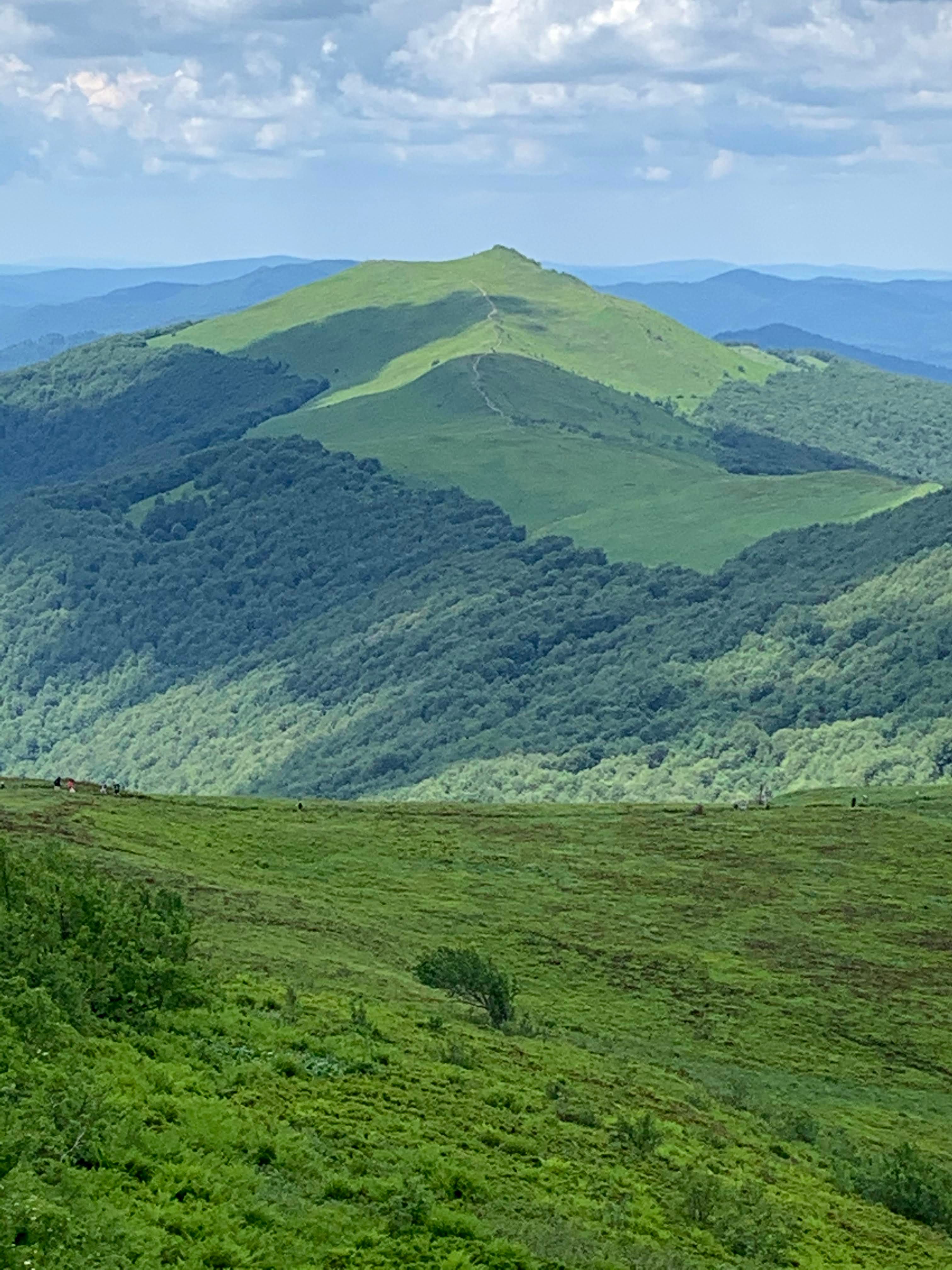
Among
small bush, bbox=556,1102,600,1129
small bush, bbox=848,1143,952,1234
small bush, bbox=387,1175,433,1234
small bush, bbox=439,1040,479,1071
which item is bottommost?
small bush, bbox=848,1143,952,1234

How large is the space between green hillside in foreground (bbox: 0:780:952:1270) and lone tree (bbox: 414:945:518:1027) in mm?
780

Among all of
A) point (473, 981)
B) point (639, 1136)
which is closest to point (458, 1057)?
point (639, 1136)

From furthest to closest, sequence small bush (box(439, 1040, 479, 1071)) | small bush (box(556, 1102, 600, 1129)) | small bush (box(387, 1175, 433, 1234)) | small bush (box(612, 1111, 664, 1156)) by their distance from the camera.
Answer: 1. small bush (box(439, 1040, 479, 1071))
2. small bush (box(556, 1102, 600, 1129))
3. small bush (box(612, 1111, 664, 1156))
4. small bush (box(387, 1175, 433, 1234))

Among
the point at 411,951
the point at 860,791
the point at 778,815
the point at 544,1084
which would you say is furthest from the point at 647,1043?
the point at 860,791

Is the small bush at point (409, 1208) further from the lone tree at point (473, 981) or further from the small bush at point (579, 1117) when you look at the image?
the lone tree at point (473, 981)

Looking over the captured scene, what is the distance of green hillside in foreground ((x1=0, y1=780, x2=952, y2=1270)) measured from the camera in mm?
27781

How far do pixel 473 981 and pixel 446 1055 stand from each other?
12348 millimetres

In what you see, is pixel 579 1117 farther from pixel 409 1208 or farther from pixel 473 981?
pixel 473 981

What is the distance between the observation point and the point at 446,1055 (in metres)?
Result: 43.2

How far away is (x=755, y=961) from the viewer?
75.1 m

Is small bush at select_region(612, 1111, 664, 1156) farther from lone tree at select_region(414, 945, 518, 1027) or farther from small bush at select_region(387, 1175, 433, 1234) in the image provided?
lone tree at select_region(414, 945, 518, 1027)

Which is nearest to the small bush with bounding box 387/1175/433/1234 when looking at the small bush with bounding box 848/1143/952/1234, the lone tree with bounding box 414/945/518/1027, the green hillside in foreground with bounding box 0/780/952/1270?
the green hillside in foreground with bounding box 0/780/952/1270

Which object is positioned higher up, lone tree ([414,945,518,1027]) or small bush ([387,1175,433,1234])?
small bush ([387,1175,433,1234])

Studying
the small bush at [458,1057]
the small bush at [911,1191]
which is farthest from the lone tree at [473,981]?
the small bush at [911,1191]
